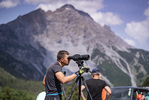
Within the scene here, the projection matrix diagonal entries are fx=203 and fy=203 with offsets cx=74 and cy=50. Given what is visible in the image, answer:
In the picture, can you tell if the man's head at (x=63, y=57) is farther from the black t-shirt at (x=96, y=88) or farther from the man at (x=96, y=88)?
the black t-shirt at (x=96, y=88)

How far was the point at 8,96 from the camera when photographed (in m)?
74.6

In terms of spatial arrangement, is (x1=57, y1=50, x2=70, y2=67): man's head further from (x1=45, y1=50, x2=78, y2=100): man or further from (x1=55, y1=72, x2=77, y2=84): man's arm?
(x1=55, y1=72, x2=77, y2=84): man's arm

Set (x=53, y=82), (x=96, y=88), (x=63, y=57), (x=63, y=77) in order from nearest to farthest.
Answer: (x=63, y=77), (x=53, y=82), (x=63, y=57), (x=96, y=88)

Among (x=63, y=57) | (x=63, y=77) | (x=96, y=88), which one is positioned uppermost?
(x=63, y=57)

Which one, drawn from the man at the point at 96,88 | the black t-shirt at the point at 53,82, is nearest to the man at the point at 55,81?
the black t-shirt at the point at 53,82

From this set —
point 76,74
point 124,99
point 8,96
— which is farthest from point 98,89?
point 8,96

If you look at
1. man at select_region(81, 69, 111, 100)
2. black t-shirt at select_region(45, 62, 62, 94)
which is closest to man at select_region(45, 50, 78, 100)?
black t-shirt at select_region(45, 62, 62, 94)

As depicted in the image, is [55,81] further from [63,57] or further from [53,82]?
[63,57]

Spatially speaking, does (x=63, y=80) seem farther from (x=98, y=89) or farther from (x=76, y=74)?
(x=98, y=89)

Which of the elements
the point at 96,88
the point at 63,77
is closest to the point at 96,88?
the point at 96,88

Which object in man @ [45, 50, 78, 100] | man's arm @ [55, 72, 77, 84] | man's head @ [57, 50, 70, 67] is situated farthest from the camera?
man's head @ [57, 50, 70, 67]

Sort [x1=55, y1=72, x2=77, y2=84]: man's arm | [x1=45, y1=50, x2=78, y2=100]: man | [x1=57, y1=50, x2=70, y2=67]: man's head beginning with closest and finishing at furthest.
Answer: [x1=55, y1=72, x2=77, y2=84]: man's arm, [x1=45, y1=50, x2=78, y2=100]: man, [x1=57, y1=50, x2=70, y2=67]: man's head

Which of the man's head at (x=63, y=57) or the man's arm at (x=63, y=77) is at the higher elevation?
the man's head at (x=63, y=57)

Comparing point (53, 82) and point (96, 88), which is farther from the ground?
point (53, 82)
